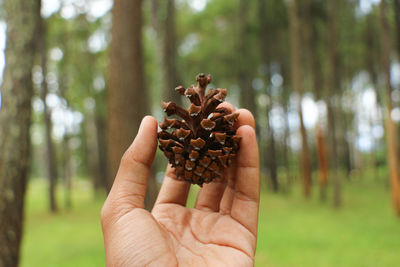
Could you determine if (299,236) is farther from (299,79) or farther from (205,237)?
(299,79)

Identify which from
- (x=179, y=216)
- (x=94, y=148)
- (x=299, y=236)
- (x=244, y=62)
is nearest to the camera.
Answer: (x=179, y=216)

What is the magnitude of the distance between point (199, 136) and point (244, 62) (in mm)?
19305

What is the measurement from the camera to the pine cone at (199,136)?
202 centimetres

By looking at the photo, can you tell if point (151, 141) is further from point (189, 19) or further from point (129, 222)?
point (189, 19)

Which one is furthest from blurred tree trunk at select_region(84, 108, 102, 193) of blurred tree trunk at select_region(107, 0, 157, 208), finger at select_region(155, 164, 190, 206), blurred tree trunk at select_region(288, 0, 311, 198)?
finger at select_region(155, 164, 190, 206)

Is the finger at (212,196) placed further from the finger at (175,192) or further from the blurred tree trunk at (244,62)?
the blurred tree trunk at (244,62)

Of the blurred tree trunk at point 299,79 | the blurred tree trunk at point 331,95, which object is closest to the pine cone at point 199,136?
the blurred tree trunk at point 331,95

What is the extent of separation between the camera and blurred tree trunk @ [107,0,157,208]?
18.0ft

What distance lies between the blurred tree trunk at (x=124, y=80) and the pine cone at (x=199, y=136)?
3.50m

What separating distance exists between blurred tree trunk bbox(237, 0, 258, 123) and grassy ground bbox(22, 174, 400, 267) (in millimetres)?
7222

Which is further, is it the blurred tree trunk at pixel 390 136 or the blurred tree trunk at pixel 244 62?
the blurred tree trunk at pixel 244 62

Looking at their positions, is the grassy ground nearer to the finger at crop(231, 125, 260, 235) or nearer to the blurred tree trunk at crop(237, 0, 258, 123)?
the finger at crop(231, 125, 260, 235)

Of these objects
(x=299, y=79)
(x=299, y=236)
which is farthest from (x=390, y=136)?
(x=299, y=79)

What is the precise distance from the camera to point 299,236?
9625mm
